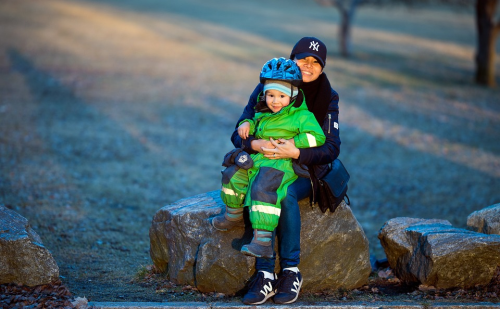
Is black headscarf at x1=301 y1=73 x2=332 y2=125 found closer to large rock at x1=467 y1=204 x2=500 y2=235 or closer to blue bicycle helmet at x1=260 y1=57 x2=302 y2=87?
blue bicycle helmet at x1=260 y1=57 x2=302 y2=87

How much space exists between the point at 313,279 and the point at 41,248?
80.6 inches

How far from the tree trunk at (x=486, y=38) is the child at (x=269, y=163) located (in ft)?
41.9

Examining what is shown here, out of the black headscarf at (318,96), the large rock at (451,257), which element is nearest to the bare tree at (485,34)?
the large rock at (451,257)

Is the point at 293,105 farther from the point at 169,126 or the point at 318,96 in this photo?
the point at 169,126

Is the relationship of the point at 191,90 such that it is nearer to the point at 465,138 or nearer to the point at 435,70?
the point at 465,138

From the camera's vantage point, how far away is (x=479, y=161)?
9.50 m

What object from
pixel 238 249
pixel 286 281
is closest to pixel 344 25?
pixel 238 249

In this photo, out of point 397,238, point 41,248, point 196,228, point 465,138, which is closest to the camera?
point 41,248

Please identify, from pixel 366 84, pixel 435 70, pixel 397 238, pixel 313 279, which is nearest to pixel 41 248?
pixel 313 279

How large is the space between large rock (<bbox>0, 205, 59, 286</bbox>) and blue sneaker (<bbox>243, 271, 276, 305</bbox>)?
4.72 feet

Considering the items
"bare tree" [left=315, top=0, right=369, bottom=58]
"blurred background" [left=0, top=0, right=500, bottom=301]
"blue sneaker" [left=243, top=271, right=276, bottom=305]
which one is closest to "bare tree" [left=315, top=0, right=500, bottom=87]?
"blurred background" [left=0, top=0, right=500, bottom=301]

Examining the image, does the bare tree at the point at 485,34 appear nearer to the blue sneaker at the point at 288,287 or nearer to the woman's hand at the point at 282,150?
the woman's hand at the point at 282,150

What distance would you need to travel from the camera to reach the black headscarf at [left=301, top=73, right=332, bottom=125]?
422cm

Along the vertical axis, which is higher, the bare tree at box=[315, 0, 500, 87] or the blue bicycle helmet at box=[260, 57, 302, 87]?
the bare tree at box=[315, 0, 500, 87]
